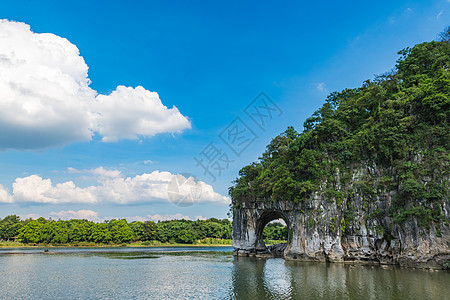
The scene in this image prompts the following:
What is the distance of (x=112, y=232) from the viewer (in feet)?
238

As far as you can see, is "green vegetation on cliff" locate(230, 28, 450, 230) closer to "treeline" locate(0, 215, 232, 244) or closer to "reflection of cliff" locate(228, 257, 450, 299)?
"reflection of cliff" locate(228, 257, 450, 299)

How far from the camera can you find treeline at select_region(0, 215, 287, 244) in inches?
2640

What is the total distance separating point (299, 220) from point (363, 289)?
16895 mm

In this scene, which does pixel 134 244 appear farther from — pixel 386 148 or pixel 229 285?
pixel 386 148

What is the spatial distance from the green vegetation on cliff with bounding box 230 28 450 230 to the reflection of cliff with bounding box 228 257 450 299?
5832 mm

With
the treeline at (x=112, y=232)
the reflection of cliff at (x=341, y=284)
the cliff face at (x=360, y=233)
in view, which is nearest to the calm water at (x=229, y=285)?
the reflection of cliff at (x=341, y=284)

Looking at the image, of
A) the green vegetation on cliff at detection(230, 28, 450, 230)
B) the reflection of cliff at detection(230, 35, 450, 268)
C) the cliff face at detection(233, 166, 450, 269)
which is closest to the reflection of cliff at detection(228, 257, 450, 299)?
the cliff face at detection(233, 166, 450, 269)

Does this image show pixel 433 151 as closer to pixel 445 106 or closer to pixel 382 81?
pixel 445 106

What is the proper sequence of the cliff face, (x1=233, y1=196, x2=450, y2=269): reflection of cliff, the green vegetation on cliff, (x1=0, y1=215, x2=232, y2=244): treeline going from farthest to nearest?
1. (x1=0, y1=215, x2=232, y2=244): treeline
2. the green vegetation on cliff
3. (x1=233, y1=196, x2=450, y2=269): reflection of cliff
4. the cliff face

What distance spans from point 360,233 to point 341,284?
466 inches

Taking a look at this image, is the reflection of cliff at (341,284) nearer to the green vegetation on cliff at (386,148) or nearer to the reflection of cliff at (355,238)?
the reflection of cliff at (355,238)

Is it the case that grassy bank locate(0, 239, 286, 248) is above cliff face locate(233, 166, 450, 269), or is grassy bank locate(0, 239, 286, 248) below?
below

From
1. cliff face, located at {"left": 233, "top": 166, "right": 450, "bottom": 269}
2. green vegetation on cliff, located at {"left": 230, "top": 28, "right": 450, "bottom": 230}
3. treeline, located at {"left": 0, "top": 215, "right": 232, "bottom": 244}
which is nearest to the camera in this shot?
cliff face, located at {"left": 233, "top": 166, "right": 450, "bottom": 269}

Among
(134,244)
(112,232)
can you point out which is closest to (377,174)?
(112,232)
